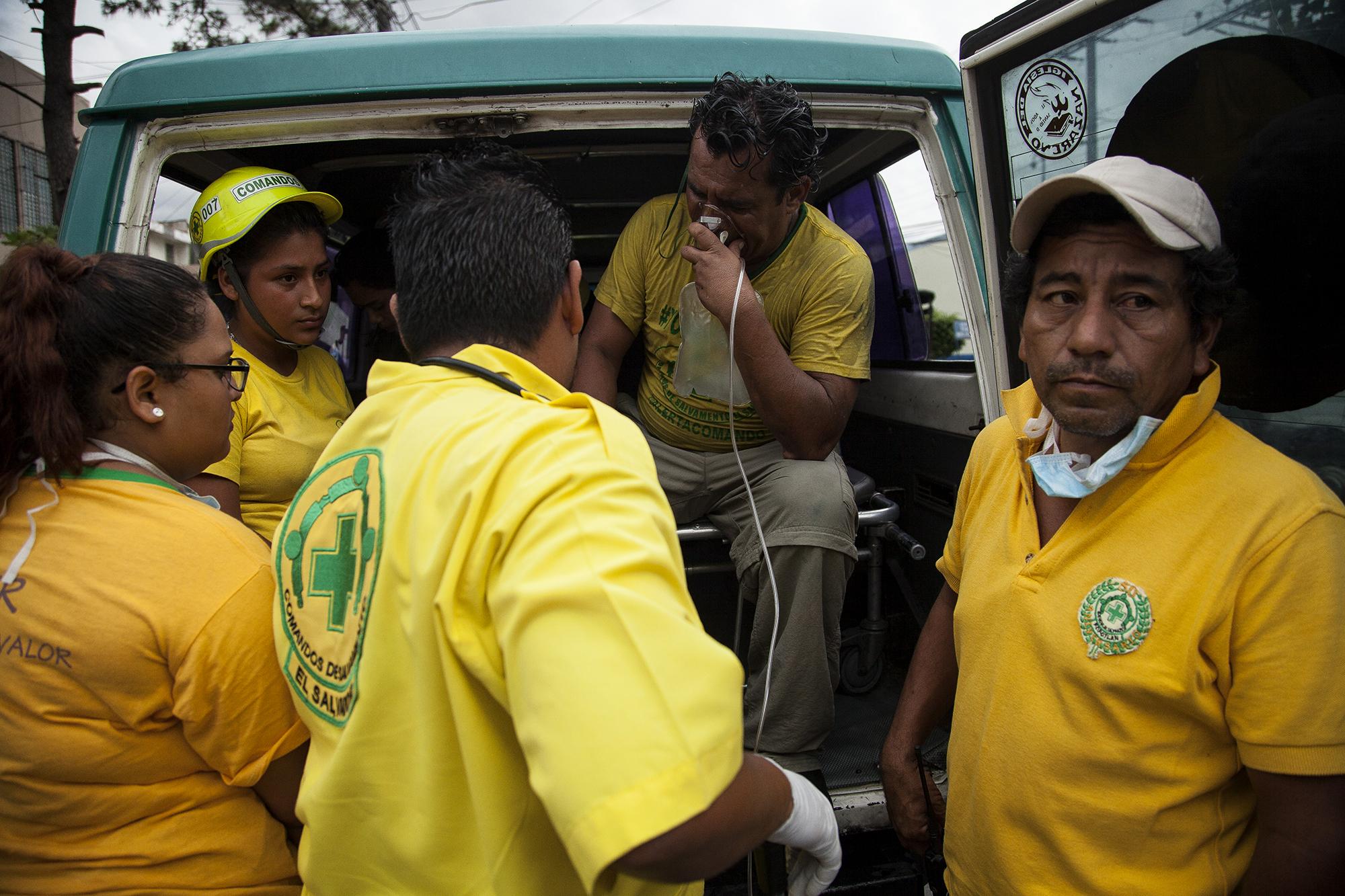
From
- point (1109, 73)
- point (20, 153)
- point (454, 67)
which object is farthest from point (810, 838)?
point (20, 153)

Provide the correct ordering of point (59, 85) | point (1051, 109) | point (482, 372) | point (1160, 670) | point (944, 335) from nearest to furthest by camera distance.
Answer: point (482, 372), point (1160, 670), point (1051, 109), point (944, 335), point (59, 85)

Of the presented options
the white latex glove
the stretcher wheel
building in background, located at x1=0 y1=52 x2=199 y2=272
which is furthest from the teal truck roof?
building in background, located at x1=0 y1=52 x2=199 y2=272

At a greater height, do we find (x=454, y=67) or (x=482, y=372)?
(x=454, y=67)

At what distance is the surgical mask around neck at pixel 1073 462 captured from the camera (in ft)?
4.44

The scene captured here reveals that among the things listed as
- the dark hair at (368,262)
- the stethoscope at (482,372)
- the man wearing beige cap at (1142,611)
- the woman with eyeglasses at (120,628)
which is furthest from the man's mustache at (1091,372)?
the dark hair at (368,262)

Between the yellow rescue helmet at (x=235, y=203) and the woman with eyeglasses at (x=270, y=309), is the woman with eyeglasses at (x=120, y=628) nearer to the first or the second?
the woman with eyeglasses at (x=270, y=309)

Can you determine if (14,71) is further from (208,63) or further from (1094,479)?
(1094,479)

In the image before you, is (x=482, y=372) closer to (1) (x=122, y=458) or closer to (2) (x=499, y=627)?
(2) (x=499, y=627)

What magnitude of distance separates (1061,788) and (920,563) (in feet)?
5.57

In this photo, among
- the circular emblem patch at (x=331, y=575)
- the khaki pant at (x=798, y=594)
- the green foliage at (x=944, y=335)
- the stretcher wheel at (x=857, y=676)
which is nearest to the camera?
the circular emblem patch at (x=331, y=575)

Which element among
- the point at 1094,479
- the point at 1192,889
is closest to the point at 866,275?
the point at 1094,479

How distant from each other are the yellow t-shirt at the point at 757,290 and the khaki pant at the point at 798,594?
31 centimetres

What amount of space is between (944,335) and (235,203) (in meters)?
4.11

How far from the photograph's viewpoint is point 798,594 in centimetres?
233
